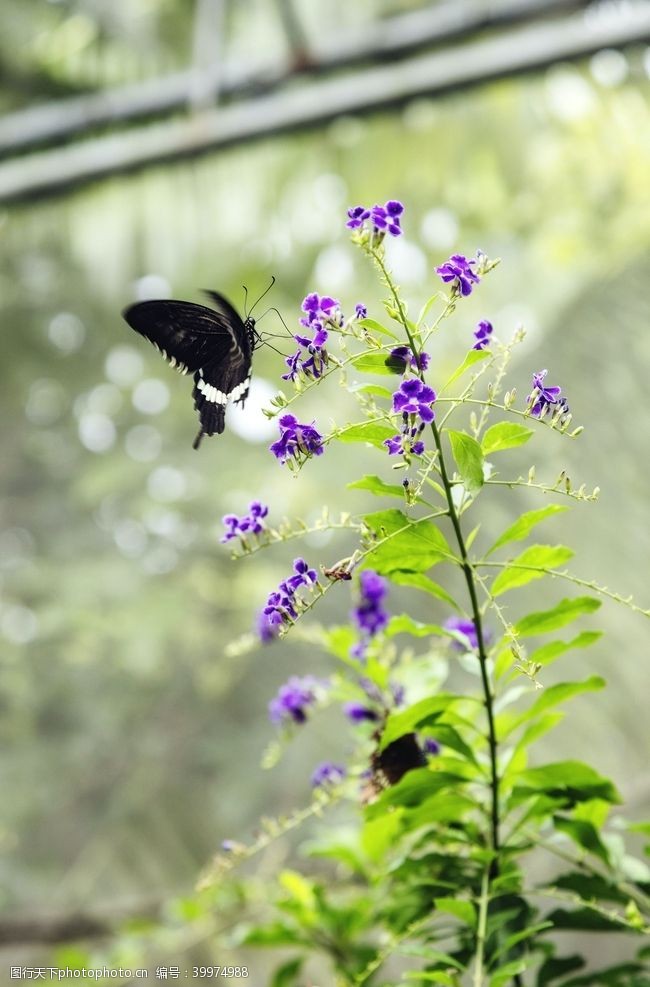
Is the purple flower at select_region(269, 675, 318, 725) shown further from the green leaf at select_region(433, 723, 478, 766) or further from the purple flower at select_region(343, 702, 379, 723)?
the green leaf at select_region(433, 723, 478, 766)

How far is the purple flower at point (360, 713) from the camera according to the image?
967 mm

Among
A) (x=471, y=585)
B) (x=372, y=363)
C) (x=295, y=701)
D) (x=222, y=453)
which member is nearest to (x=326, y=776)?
(x=295, y=701)

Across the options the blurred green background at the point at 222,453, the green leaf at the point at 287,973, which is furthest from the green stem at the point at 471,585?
the blurred green background at the point at 222,453

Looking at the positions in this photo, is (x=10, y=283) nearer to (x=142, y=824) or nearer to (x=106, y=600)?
(x=106, y=600)

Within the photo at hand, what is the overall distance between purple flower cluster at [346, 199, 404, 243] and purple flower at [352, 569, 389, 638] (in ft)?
1.27

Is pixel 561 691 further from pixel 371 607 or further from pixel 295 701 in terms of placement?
pixel 295 701

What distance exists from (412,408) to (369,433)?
8 centimetres

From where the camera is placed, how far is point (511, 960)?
0.82 meters

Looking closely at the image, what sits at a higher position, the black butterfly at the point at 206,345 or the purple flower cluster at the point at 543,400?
the black butterfly at the point at 206,345

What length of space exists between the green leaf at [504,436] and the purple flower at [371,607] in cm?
26

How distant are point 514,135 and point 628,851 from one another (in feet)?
5.68

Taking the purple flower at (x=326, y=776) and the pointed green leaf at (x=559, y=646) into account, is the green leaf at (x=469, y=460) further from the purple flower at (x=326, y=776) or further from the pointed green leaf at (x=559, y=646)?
the purple flower at (x=326, y=776)

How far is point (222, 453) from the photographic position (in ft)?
13.3

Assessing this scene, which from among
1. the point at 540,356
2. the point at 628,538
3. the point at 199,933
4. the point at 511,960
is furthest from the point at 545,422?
the point at 199,933
